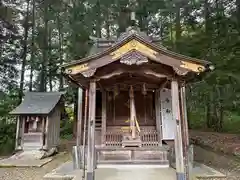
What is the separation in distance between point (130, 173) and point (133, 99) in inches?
97.3

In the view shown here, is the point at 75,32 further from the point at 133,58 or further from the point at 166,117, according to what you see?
the point at 133,58

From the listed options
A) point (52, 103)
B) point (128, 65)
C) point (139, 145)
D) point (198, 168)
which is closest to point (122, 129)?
point (139, 145)

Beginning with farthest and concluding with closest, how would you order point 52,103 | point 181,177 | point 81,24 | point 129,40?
point 81,24, point 52,103, point 129,40, point 181,177

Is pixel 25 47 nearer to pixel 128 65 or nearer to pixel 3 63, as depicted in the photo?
pixel 3 63

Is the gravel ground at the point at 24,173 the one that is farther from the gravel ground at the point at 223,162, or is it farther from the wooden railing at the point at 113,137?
the gravel ground at the point at 223,162

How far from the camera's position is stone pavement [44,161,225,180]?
6.05m

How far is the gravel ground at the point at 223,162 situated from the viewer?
6716 mm

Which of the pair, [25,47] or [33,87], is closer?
[25,47]

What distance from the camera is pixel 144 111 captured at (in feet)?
29.0

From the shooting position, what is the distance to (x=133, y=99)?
7996 millimetres

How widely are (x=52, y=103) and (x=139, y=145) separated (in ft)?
17.8

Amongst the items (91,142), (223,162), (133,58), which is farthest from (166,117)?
(91,142)

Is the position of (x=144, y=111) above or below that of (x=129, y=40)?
below

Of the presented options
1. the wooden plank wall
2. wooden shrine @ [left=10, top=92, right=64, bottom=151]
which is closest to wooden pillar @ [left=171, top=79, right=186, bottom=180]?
wooden shrine @ [left=10, top=92, right=64, bottom=151]
